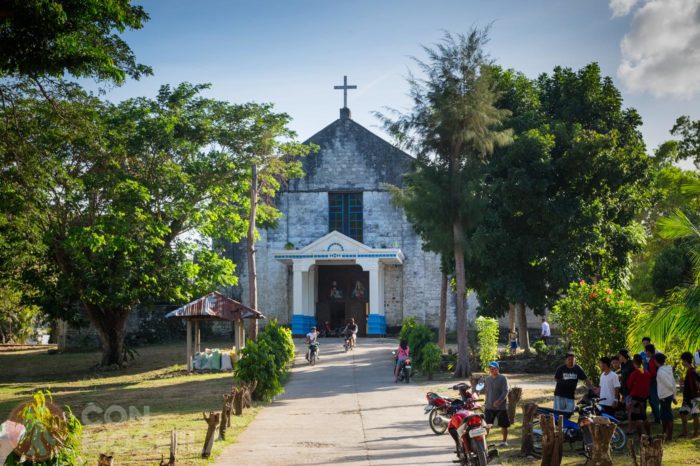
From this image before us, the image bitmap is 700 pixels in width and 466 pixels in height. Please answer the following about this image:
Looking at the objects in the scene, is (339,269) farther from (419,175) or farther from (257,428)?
(257,428)

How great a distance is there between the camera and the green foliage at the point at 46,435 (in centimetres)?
788

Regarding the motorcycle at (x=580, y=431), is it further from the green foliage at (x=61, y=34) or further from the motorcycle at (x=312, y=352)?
the motorcycle at (x=312, y=352)

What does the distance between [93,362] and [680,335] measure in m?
25.2

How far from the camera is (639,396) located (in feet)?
42.7

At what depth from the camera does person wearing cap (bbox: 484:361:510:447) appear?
43.1 ft

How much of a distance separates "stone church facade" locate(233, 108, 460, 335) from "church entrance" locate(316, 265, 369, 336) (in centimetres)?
5

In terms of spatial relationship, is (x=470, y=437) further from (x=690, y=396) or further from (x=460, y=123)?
(x=460, y=123)

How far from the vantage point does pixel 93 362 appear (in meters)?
32.0

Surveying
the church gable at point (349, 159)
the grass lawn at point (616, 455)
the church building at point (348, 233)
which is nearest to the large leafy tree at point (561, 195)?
the grass lawn at point (616, 455)

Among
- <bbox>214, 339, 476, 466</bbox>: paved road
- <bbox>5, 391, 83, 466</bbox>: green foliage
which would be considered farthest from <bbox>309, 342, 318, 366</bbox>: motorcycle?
<bbox>5, 391, 83, 466</bbox>: green foliage

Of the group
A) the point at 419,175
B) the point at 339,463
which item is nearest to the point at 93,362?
the point at 419,175

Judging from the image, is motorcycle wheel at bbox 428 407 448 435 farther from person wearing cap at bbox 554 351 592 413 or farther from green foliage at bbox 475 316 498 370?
green foliage at bbox 475 316 498 370

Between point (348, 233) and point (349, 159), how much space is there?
3855mm

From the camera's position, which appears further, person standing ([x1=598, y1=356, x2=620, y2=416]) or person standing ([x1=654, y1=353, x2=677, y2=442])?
person standing ([x1=598, y1=356, x2=620, y2=416])
